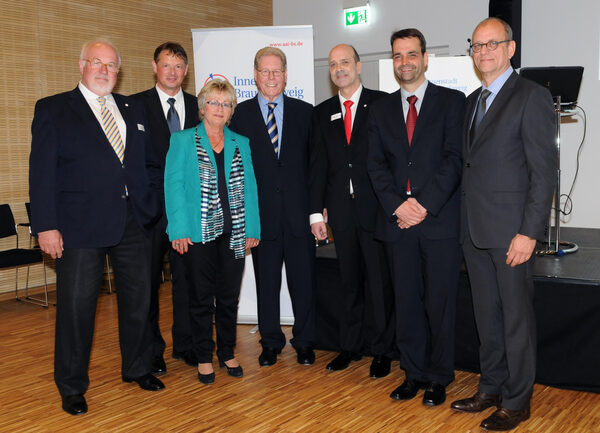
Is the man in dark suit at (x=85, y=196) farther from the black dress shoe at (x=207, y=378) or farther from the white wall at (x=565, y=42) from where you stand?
the white wall at (x=565, y=42)

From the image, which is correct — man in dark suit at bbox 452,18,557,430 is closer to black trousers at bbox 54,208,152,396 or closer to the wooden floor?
the wooden floor

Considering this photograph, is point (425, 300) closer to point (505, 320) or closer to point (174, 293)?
point (505, 320)

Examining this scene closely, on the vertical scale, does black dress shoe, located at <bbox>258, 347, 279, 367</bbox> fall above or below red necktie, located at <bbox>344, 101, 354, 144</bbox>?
below

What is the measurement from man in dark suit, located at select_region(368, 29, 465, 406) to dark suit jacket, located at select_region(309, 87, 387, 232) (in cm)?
20

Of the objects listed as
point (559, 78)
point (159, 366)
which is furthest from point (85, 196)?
point (559, 78)

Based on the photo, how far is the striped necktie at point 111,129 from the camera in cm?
315

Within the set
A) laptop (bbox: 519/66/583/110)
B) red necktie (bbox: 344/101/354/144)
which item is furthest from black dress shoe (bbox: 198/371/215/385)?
laptop (bbox: 519/66/583/110)

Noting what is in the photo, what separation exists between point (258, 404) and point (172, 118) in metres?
1.84

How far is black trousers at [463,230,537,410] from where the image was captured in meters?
2.72

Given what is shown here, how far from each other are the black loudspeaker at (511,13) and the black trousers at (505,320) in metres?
4.62

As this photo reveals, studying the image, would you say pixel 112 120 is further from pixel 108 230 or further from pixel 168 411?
pixel 168 411

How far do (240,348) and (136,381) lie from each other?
870mm

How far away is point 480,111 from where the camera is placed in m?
2.83

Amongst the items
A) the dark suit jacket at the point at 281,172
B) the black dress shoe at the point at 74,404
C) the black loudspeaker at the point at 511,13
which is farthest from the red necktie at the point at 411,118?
the black loudspeaker at the point at 511,13
